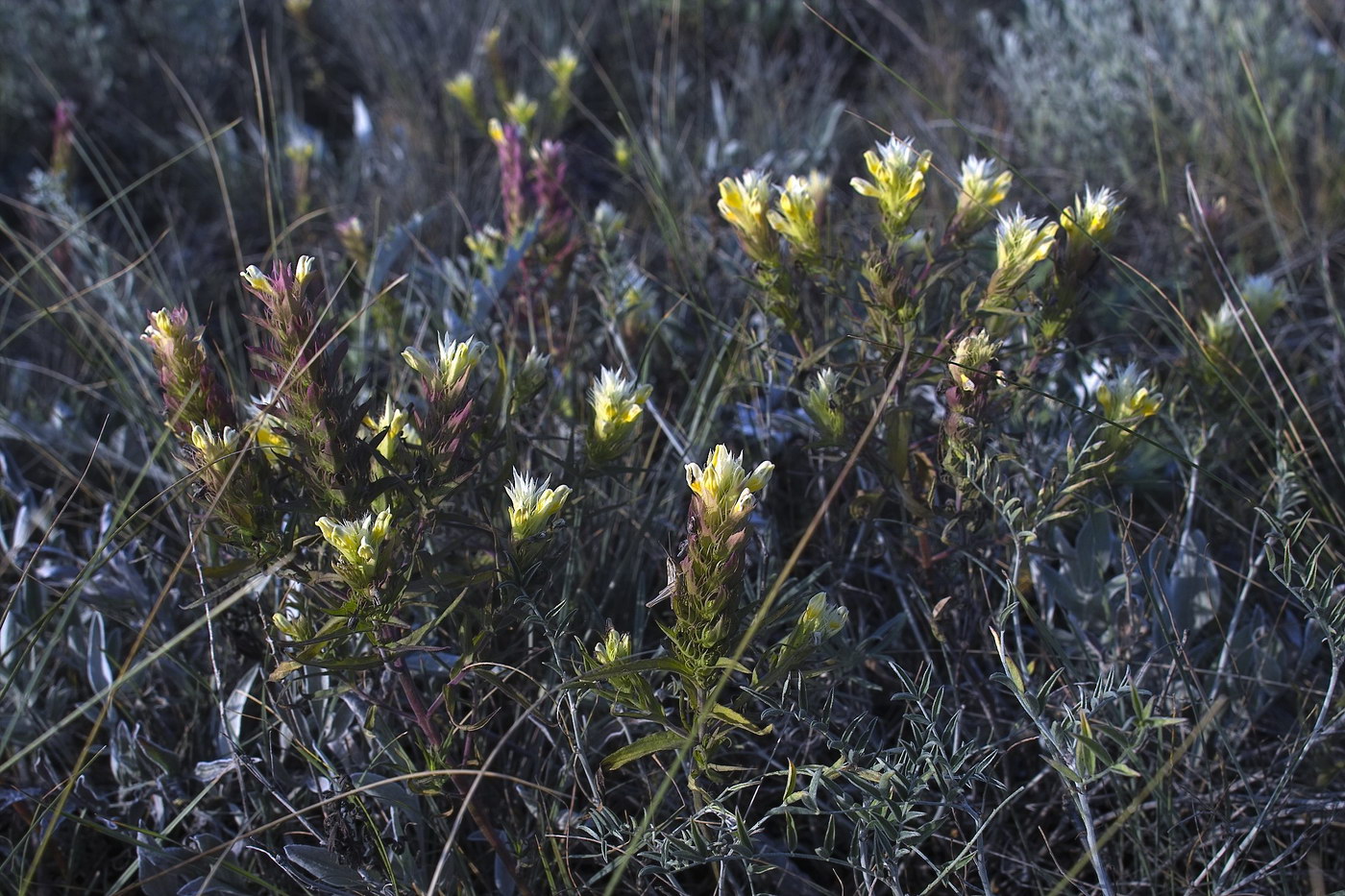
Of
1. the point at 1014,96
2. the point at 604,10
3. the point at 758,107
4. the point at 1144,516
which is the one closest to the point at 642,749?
the point at 1144,516

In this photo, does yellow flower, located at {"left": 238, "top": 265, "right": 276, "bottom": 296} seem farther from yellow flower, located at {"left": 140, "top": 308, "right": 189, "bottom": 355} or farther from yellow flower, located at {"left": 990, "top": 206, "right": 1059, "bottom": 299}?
yellow flower, located at {"left": 990, "top": 206, "right": 1059, "bottom": 299}

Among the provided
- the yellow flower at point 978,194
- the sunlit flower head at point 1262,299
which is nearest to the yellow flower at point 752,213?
the yellow flower at point 978,194

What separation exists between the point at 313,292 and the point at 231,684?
0.71 m

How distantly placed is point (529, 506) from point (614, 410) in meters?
0.20

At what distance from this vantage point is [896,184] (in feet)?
4.77

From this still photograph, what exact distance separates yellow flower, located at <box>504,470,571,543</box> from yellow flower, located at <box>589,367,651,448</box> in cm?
16

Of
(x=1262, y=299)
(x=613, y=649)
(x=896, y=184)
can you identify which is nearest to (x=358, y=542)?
(x=613, y=649)

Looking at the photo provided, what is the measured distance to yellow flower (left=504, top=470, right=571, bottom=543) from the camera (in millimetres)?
1220

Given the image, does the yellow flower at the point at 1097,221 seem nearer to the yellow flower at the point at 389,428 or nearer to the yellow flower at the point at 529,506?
the yellow flower at the point at 529,506

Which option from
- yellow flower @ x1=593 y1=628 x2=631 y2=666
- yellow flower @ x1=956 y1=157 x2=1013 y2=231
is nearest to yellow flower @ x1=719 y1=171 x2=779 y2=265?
yellow flower @ x1=956 y1=157 x2=1013 y2=231

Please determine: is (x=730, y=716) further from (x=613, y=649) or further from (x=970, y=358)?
(x=970, y=358)

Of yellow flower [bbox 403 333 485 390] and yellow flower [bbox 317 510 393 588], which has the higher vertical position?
yellow flower [bbox 403 333 485 390]

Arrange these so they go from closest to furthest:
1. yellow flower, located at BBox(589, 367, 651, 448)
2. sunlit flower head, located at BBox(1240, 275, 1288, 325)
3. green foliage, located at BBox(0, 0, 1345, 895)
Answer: green foliage, located at BBox(0, 0, 1345, 895) → yellow flower, located at BBox(589, 367, 651, 448) → sunlit flower head, located at BBox(1240, 275, 1288, 325)

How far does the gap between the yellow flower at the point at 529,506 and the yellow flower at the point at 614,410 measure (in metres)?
0.16
